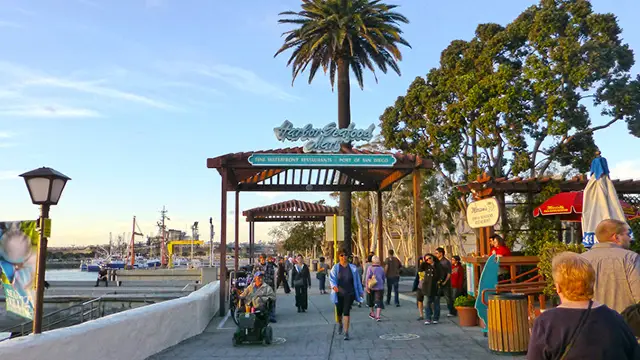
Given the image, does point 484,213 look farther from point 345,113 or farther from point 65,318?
point 345,113

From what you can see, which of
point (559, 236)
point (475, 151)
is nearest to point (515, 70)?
point (475, 151)

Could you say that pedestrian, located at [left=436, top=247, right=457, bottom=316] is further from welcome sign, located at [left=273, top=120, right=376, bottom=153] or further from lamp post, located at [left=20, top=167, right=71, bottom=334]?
lamp post, located at [left=20, top=167, right=71, bottom=334]

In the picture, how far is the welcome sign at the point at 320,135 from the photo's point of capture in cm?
1486

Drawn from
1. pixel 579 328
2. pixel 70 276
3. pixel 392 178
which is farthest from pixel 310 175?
pixel 70 276

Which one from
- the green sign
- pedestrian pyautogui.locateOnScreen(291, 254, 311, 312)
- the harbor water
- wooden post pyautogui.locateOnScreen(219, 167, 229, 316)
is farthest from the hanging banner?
the harbor water

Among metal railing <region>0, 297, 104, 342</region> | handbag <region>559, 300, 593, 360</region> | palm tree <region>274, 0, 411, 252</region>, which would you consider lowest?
metal railing <region>0, 297, 104, 342</region>

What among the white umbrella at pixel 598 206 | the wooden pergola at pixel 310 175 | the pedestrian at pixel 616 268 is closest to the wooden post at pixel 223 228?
the wooden pergola at pixel 310 175

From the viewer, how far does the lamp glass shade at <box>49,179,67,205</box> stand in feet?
23.0

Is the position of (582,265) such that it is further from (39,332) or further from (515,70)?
(515,70)

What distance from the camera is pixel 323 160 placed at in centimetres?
1471

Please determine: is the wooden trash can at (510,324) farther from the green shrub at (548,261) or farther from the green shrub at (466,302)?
the green shrub at (466,302)

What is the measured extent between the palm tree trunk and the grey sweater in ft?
64.5

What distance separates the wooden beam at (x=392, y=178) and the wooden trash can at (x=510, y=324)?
801cm

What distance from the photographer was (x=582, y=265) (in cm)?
273
